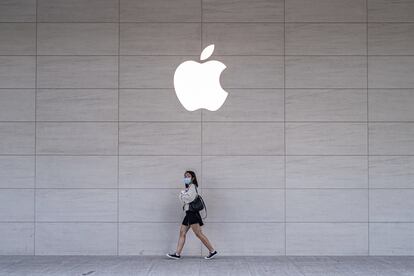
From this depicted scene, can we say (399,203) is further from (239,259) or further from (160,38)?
(160,38)

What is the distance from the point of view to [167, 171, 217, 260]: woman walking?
9391 mm

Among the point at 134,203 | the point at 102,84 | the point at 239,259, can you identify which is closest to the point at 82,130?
the point at 102,84

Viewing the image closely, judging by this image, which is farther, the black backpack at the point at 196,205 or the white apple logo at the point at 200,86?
the white apple logo at the point at 200,86

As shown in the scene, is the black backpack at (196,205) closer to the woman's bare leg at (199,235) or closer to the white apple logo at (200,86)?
the woman's bare leg at (199,235)

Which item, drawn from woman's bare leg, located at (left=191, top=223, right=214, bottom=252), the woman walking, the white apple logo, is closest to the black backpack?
the woman walking

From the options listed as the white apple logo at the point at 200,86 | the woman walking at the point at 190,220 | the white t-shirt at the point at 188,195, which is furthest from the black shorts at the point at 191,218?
the white apple logo at the point at 200,86

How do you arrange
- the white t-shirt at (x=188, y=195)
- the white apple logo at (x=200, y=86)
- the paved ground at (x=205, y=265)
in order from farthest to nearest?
the white apple logo at (x=200, y=86) → the white t-shirt at (x=188, y=195) → the paved ground at (x=205, y=265)

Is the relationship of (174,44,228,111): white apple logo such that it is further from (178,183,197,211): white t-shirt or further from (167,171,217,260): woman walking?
(178,183,197,211): white t-shirt

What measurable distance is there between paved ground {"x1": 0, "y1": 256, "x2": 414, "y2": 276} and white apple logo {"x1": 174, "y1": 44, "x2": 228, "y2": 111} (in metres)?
2.90

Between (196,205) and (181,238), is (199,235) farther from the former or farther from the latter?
(196,205)

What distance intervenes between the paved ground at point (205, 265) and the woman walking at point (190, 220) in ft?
0.74

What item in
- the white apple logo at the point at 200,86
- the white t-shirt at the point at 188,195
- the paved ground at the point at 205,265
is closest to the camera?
the paved ground at the point at 205,265

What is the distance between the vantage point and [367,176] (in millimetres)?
9961

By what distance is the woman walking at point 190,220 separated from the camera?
30.8ft
